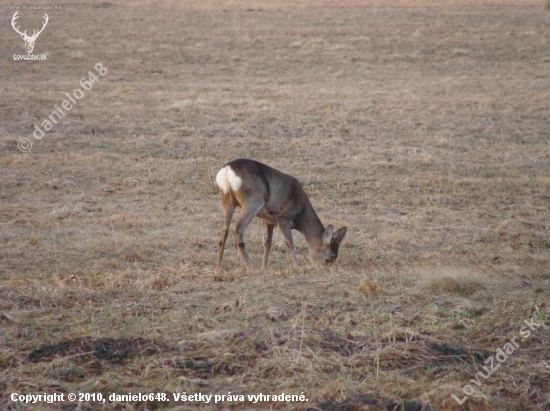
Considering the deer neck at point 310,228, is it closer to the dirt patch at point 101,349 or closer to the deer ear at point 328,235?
the deer ear at point 328,235

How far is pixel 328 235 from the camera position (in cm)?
1046

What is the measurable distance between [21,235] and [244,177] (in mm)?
3443

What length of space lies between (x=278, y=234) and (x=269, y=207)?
2115 mm

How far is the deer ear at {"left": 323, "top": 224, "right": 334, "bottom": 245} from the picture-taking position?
1038 centimetres

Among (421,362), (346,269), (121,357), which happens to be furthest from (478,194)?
(121,357)

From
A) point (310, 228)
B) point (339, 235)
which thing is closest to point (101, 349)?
point (339, 235)

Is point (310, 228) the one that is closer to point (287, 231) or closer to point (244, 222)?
point (287, 231)

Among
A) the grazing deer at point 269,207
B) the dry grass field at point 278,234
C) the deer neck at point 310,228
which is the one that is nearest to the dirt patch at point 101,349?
the dry grass field at point 278,234

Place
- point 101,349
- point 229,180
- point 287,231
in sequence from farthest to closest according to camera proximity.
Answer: point 287,231, point 229,180, point 101,349

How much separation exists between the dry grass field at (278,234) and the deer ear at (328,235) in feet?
1.24

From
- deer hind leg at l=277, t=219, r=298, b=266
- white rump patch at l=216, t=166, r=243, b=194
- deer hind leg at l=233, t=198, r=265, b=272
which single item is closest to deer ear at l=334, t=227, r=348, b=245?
deer hind leg at l=277, t=219, r=298, b=266

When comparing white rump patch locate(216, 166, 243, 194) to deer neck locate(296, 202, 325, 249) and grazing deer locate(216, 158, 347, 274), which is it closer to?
grazing deer locate(216, 158, 347, 274)

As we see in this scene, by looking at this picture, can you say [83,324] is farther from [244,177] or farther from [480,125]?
[480,125]

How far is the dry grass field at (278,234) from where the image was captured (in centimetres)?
590
